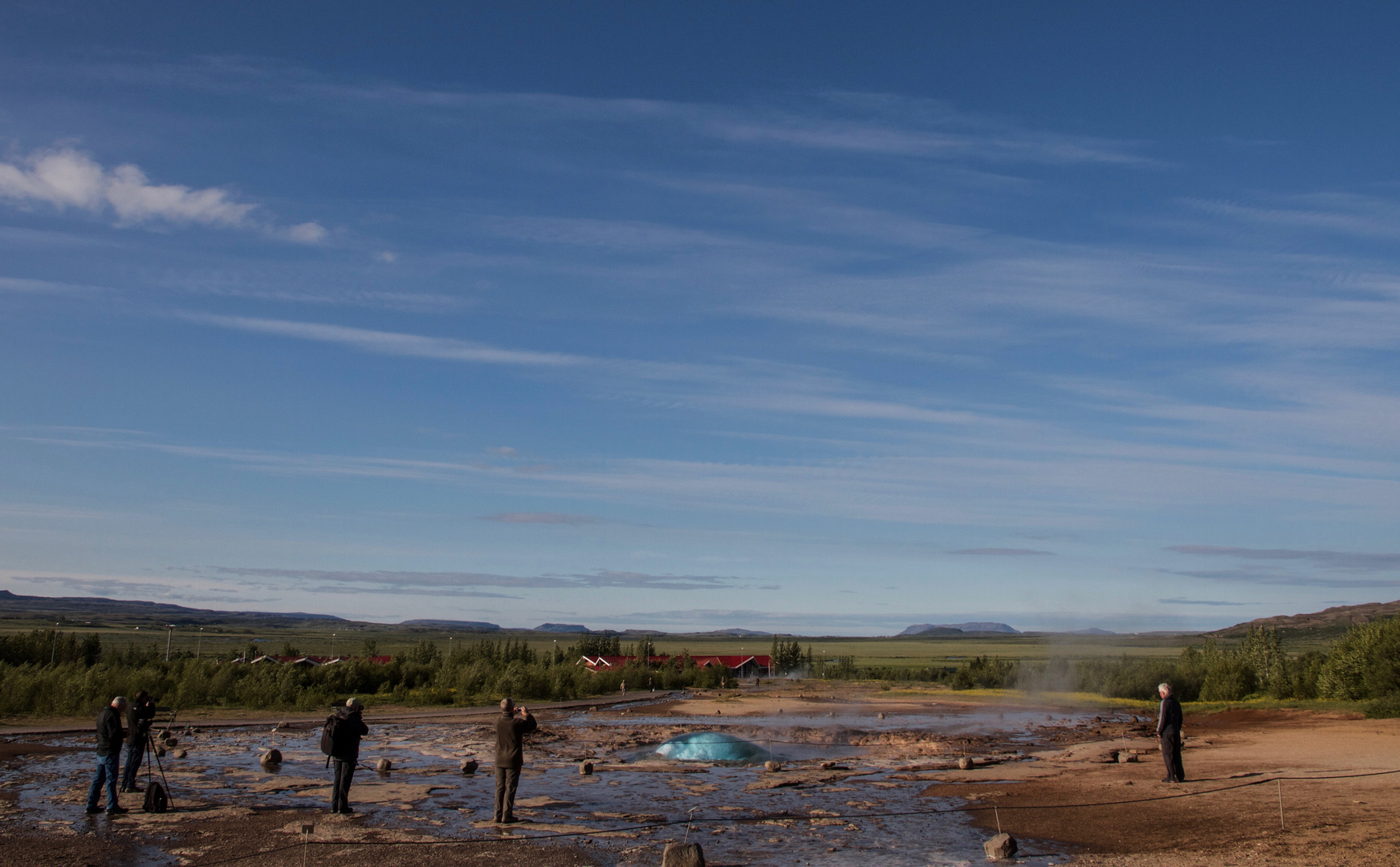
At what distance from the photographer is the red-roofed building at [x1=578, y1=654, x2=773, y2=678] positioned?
81438mm

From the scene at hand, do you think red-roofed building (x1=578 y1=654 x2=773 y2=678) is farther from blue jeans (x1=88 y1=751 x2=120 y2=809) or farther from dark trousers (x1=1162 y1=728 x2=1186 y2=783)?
blue jeans (x1=88 y1=751 x2=120 y2=809)

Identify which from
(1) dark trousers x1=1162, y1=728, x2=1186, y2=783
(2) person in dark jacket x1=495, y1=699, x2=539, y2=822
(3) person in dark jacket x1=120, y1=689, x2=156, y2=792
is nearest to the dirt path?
(1) dark trousers x1=1162, y1=728, x2=1186, y2=783

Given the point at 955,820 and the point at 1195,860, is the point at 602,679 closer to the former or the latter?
the point at 955,820

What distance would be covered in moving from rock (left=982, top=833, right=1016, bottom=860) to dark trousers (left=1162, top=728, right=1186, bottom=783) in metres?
6.87

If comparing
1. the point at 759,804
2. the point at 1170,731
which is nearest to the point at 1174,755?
the point at 1170,731

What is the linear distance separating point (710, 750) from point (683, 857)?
15.2 m

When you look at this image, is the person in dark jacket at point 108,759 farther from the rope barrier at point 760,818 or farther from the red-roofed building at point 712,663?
the red-roofed building at point 712,663

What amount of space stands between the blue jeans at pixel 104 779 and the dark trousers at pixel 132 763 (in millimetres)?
1280

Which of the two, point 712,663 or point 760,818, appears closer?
point 760,818

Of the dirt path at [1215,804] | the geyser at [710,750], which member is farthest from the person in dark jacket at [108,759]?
the geyser at [710,750]

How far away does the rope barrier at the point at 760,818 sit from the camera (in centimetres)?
1283

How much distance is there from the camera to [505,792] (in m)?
14.5

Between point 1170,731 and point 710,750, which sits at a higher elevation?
point 1170,731

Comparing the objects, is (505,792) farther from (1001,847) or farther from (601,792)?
(1001,847)
